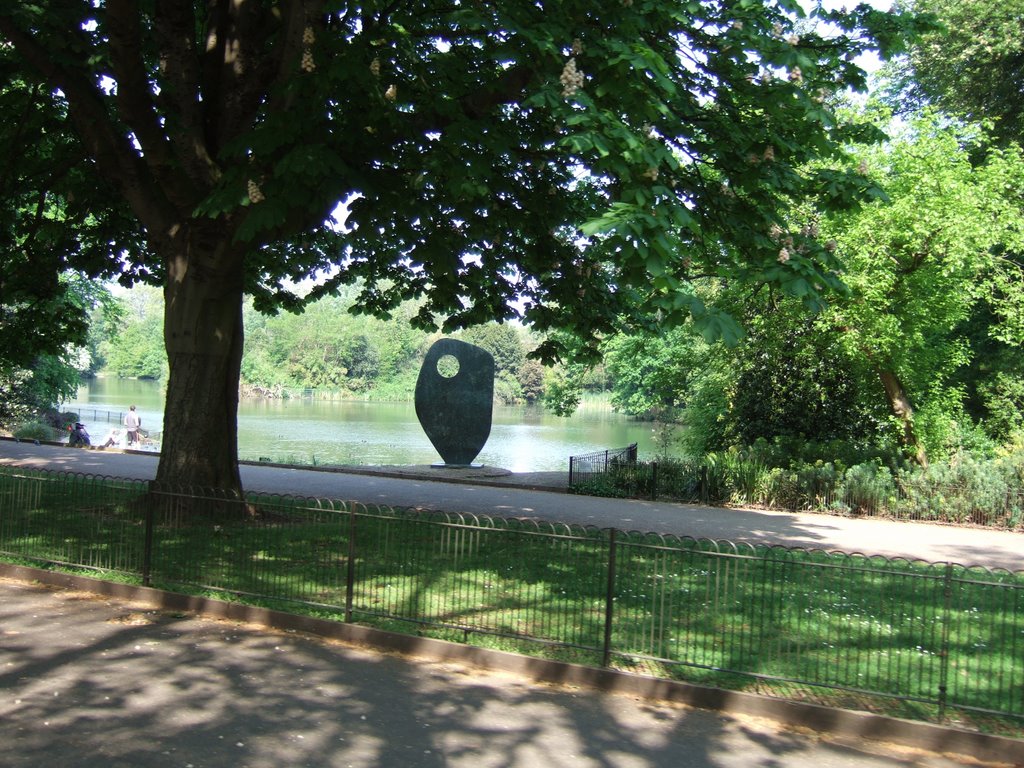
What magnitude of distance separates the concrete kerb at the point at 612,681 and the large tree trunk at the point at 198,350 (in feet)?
10.5

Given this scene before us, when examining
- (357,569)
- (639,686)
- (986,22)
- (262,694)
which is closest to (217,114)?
(357,569)

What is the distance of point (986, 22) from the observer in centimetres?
2812

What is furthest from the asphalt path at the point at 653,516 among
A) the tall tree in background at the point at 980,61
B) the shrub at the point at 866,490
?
the tall tree in background at the point at 980,61

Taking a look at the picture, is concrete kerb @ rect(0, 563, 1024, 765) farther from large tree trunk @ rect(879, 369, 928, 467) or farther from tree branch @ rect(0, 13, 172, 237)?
large tree trunk @ rect(879, 369, 928, 467)

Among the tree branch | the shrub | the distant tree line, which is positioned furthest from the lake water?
the distant tree line

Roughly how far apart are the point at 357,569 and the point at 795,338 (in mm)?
15189

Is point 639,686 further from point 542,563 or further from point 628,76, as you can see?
point 628,76

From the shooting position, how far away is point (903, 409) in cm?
2117

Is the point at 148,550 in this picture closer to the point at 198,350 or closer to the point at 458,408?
the point at 198,350

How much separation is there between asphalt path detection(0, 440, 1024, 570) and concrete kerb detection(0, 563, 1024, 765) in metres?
6.80

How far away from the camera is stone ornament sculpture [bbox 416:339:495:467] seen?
26.4 meters

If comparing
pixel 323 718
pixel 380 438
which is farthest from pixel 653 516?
pixel 380 438

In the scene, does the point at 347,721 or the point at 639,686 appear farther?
the point at 639,686

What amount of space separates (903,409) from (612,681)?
1545 centimetres
